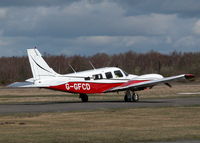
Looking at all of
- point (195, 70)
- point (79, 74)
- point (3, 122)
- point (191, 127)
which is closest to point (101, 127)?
point (191, 127)

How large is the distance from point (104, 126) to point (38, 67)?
16732 millimetres

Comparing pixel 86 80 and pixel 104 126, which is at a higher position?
pixel 86 80

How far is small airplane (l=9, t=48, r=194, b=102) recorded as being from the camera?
3797cm

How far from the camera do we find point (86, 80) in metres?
39.0

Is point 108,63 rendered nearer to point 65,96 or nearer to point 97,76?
point 65,96

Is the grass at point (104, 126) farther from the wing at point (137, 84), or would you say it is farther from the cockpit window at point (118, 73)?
the cockpit window at point (118, 73)

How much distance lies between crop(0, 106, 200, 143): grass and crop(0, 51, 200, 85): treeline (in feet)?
230

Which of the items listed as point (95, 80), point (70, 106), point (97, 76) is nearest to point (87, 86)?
point (95, 80)

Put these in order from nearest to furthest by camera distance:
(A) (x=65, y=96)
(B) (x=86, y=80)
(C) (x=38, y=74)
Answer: (C) (x=38, y=74) → (B) (x=86, y=80) → (A) (x=65, y=96)

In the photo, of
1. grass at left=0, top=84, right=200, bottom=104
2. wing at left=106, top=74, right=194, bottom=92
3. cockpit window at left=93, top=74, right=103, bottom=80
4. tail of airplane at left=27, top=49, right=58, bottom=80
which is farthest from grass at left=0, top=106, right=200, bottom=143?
grass at left=0, top=84, right=200, bottom=104

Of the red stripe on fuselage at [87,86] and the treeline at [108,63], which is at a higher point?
the treeline at [108,63]

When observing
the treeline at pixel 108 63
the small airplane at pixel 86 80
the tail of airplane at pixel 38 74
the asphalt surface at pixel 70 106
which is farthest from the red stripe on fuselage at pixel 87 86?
the treeline at pixel 108 63

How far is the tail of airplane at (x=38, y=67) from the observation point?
38.1m

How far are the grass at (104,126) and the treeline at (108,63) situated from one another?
70057 millimetres
